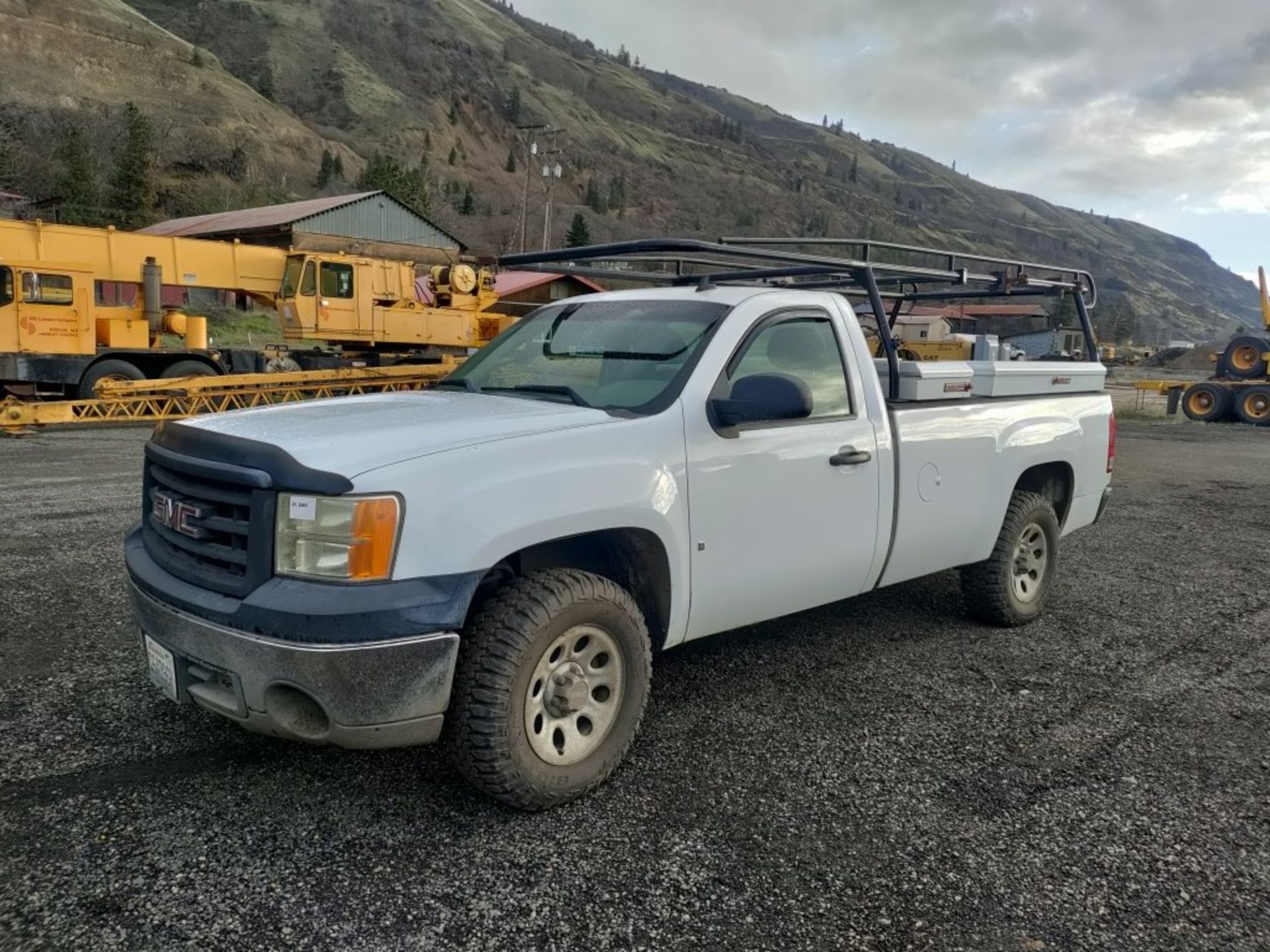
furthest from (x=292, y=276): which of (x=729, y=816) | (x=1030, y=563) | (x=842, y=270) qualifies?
(x=729, y=816)

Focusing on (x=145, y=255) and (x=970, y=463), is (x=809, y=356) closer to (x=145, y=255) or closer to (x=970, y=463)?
(x=970, y=463)

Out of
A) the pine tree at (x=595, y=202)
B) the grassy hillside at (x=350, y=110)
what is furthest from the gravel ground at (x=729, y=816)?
the pine tree at (x=595, y=202)

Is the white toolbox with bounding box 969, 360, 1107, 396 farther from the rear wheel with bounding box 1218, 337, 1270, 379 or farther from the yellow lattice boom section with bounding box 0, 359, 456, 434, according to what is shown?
the rear wheel with bounding box 1218, 337, 1270, 379

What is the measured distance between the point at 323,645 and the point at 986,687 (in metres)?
→ 3.29

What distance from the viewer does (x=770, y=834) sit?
3033 mm

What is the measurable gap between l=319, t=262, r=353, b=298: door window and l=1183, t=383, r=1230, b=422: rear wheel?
23.4 metres

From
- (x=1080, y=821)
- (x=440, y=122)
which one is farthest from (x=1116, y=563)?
(x=440, y=122)

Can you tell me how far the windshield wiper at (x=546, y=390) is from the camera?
3.70m

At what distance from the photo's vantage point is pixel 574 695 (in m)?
3.15

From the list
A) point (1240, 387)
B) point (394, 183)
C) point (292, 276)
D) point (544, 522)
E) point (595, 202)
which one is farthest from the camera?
point (595, 202)

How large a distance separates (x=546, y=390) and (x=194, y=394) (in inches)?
553

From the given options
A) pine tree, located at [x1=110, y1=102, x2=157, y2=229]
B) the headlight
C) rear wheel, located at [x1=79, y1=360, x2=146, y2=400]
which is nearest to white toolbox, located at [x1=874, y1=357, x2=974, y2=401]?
the headlight

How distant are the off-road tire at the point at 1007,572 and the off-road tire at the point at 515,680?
9.53ft

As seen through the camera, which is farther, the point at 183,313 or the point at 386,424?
the point at 183,313
